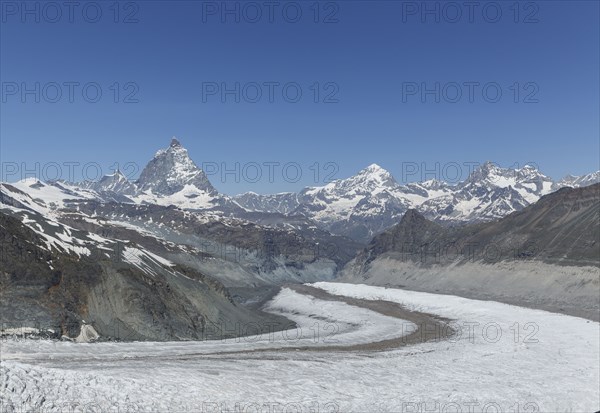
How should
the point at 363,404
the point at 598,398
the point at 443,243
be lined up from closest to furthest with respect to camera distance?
the point at 363,404
the point at 598,398
the point at 443,243

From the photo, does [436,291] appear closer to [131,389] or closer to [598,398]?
[598,398]

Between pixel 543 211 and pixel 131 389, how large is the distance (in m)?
166

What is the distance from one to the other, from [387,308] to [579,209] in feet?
264

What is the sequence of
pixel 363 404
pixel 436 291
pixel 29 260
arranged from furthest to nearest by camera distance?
pixel 436 291 → pixel 29 260 → pixel 363 404

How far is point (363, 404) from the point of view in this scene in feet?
108

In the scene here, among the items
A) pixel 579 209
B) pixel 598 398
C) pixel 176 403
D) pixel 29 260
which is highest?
pixel 579 209

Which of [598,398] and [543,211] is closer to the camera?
[598,398]

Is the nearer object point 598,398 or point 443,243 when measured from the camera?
point 598,398

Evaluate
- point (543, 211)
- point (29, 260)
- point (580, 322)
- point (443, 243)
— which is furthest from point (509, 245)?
point (29, 260)

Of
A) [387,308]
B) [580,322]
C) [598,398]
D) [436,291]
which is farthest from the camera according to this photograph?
[436,291]

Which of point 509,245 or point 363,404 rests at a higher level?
point 509,245

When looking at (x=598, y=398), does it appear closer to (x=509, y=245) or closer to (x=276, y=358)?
(x=276, y=358)

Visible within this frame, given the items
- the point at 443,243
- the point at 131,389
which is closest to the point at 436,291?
the point at 443,243

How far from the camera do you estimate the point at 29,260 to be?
169 feet
